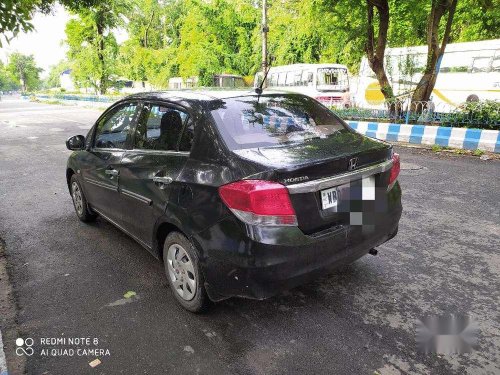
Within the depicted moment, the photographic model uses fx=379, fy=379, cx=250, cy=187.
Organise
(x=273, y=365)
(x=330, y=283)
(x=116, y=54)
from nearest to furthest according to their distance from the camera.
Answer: (x=273, y=365)
(x=330, y=283)
(x=116, y=54)

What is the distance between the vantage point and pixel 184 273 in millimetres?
2957

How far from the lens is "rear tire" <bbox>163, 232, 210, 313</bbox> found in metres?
2.79

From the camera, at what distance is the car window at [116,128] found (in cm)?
369

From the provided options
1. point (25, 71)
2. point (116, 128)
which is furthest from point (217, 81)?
point (25, 71)

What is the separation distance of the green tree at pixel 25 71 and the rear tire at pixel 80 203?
10011 centimetres

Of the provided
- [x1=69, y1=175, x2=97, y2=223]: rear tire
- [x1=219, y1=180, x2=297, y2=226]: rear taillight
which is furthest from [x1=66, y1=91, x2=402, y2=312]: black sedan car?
[x1=69, y1=175, x2=97, y2=223]: rear tire

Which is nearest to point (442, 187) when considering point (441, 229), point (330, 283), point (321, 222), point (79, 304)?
point (441, 229)

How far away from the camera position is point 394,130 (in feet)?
36.2

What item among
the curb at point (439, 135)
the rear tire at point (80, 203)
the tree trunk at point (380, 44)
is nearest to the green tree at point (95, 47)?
the tree trunk at point (380, 44)

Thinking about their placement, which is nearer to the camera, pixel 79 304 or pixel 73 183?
pixel 79 304

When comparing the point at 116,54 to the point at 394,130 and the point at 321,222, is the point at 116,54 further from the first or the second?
the point at 321,222

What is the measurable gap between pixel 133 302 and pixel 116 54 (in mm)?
39646

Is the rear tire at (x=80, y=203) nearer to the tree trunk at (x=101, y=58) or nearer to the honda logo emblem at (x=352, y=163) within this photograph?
the honda logo emblem at (x=352, y=163)

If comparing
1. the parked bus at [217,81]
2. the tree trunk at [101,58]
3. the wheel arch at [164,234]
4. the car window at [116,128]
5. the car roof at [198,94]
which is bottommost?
the wheel arch at [164,234]
